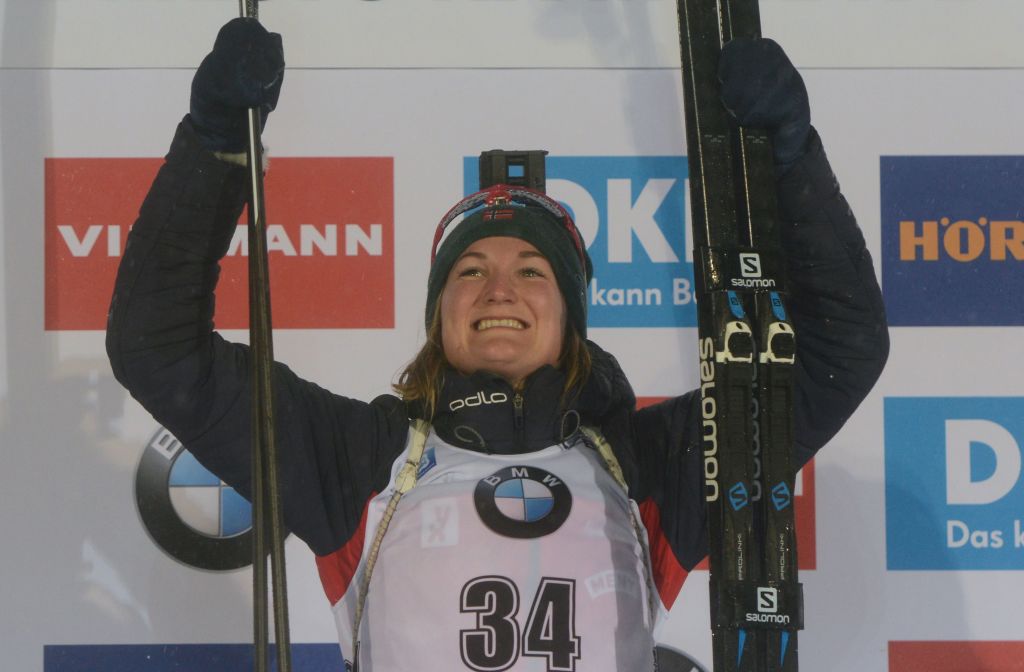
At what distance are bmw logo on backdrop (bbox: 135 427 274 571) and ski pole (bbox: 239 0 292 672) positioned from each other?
2.30 feet

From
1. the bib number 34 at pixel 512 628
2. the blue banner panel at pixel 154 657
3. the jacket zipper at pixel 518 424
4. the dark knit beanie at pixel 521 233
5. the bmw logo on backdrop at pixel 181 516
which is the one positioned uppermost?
the dark knit beanie at pixel 521 233

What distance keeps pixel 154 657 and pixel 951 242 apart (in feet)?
4.89

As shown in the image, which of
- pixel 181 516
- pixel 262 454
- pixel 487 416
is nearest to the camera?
pixel 262 454

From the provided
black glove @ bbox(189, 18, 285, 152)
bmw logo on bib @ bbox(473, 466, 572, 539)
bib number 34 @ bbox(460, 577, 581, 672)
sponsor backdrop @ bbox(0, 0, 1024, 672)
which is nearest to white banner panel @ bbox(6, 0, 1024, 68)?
sponsor backdrop @ bbox(0, 0, 1024, 672)

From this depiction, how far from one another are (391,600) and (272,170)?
0.83m

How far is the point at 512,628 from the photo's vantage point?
136 cm

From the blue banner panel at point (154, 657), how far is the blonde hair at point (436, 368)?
0.61m

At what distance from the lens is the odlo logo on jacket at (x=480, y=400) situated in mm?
1451

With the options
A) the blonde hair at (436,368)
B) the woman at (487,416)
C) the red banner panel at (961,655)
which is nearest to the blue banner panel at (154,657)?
the woman at (487,416)

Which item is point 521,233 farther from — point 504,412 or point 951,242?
point 951,242

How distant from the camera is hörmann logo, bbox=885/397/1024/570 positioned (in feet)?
6.26

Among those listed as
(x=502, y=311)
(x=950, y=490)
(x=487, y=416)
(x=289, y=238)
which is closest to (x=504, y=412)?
(x=487, y=416)

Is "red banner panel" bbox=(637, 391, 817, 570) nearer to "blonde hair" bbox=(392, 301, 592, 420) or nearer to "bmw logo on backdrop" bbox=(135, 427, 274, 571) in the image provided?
"blonde hair" bbox=(392, 301, 592, 420)

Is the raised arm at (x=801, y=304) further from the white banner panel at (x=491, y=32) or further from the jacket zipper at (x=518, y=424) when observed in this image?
the white banner panel at (x=491, y=32)
